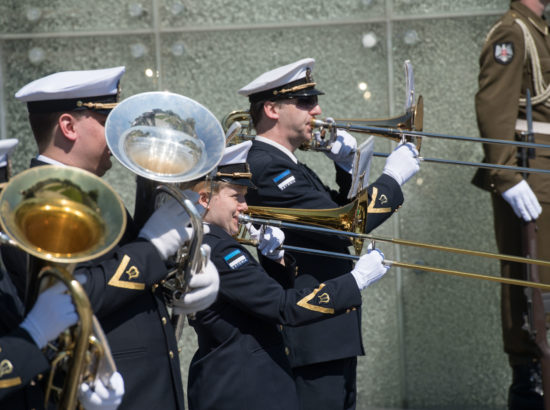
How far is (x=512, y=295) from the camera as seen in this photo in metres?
5.41

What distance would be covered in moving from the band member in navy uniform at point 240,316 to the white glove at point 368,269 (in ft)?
0.24

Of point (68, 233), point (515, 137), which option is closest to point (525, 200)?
point (515, 137)

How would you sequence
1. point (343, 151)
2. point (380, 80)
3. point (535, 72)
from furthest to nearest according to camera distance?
1. point (380, 80)
2. point (535, 72)
3. point (343, 151)

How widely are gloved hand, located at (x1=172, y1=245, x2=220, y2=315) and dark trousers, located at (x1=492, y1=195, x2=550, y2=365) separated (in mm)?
2843

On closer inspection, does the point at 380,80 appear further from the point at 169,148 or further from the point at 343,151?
the point at 169,148

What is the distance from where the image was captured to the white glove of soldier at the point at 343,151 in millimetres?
4520

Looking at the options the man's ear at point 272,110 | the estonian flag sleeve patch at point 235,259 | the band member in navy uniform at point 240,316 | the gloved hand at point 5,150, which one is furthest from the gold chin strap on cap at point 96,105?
the man's ear at point 272,110

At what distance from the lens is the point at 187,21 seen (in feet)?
20.0

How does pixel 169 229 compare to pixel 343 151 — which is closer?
pixel 169 229

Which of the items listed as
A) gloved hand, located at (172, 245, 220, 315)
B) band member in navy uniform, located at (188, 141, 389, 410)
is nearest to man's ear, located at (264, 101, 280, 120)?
band member in navy uniform, located at (188, 141, 389, 410)

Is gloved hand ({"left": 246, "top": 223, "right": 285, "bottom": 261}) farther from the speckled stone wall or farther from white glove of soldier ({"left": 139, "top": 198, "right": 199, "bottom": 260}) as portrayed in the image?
the speckled stone wall

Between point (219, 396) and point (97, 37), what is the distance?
128 inches

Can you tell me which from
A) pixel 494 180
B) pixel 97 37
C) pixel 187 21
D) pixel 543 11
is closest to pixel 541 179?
pixel 494 180

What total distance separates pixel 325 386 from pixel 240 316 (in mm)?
717
